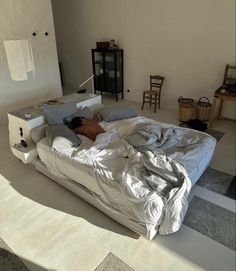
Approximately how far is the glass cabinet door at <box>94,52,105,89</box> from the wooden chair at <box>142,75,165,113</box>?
112 centimetres

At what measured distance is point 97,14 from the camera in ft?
15.6

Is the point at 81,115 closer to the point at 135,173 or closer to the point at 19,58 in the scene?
the point at 135,173

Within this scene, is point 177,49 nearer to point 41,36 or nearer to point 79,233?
point 41,36

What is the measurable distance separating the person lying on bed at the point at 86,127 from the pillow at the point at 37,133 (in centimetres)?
33

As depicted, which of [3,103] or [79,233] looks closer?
[79,233]

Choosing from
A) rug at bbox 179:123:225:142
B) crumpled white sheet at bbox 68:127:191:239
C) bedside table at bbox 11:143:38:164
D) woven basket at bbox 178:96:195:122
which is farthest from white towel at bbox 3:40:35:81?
rug at bbox 179:123:225:142

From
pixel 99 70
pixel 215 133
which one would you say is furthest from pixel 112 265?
pixel 99 70

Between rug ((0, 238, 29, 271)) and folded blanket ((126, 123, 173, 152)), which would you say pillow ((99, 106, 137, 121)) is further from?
rug ((0, 238, 29, 271))

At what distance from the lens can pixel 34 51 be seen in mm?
4008

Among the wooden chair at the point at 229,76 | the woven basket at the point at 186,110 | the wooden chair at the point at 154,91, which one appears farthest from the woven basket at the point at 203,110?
the wooden chair at the point at 154,91

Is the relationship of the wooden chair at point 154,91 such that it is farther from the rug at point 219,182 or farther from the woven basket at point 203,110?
the rug at point 219,182

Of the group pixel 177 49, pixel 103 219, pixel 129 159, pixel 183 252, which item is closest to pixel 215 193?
pixel 183 252

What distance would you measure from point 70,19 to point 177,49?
2819 millimetres

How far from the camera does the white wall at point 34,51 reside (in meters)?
3.59
